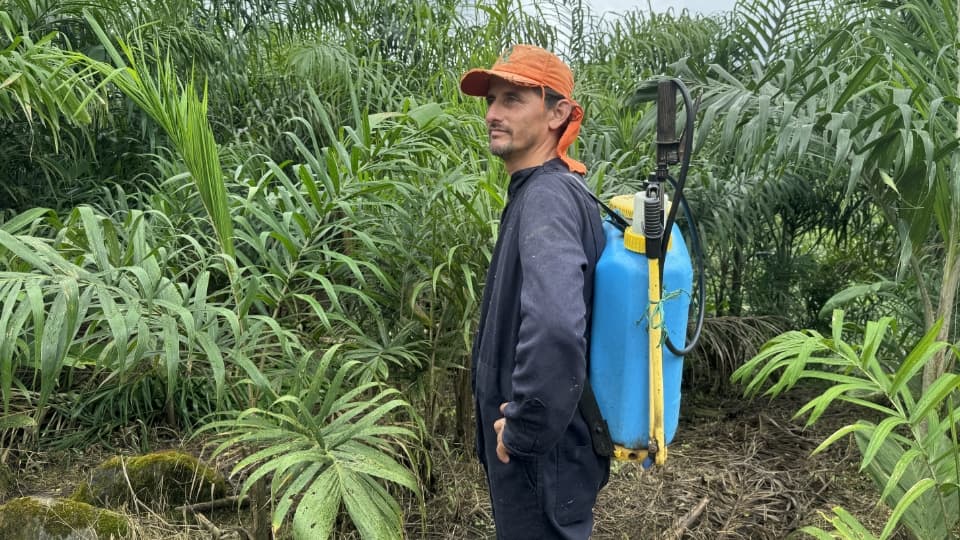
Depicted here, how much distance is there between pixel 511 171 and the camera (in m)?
1.97

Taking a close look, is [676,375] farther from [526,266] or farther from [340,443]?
[340,443]

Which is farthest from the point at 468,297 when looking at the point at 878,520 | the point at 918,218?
the point at 878,520

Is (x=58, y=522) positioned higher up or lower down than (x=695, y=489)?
higher up

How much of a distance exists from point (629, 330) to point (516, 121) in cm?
52

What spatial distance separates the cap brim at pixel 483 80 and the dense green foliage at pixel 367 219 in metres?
0.73

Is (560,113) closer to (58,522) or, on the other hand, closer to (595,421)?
(595,421)

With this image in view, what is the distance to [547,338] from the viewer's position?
1.62 metres

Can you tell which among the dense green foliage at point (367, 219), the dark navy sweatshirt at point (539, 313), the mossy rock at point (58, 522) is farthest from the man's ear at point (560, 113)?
the mossy rock at point (58, 522)

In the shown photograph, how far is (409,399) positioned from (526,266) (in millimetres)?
1488

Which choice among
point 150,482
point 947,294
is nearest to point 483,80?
point 947,294

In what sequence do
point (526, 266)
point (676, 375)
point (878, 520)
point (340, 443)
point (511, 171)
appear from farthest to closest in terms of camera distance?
1. point (878, 520)
2. point (340, 443)
3. point (511, 171)
4. point (676, 375)
5. point (526, 266)

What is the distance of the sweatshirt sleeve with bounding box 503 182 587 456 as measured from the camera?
162cm

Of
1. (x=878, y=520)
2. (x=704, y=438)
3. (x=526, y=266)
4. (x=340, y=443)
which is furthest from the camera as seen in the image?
(x=704, y=438)

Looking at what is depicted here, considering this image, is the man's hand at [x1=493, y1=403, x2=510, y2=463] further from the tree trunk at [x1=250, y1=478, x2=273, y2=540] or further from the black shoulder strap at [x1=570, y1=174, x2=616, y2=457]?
the tree trunk at [x1=250, y1=478, x2=273, y2=540]
